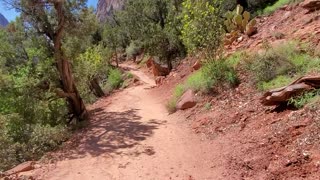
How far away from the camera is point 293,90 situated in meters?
6.56

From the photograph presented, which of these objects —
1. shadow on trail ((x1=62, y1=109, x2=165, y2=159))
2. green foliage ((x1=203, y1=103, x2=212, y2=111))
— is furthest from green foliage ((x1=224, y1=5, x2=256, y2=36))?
shadow on trail ((x1=62, y1=109, x2=165, y2=159))

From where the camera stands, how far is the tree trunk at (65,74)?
40.9 feet

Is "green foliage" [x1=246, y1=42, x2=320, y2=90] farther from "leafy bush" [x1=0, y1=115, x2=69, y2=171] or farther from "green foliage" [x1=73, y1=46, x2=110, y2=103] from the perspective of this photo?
"green foliage" [x1=73, y1=46, x2=110, y2=103]

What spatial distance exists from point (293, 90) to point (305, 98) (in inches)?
12.5

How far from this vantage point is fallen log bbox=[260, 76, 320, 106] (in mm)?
6410

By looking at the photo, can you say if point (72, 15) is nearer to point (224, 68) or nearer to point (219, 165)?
point (224, 68)

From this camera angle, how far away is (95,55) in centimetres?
2459

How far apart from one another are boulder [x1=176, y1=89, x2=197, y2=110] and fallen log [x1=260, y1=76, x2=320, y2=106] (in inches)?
156

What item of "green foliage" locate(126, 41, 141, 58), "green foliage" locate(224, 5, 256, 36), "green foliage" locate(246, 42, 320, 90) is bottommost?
"green foliage" locate(246, 42, 320, 90)

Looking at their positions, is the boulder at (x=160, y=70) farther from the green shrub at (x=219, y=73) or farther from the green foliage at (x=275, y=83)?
the green foliage at (x=275, y=83)

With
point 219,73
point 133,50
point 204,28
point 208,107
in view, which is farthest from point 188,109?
point 133,50

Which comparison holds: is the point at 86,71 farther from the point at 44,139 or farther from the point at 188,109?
the point at 188,109

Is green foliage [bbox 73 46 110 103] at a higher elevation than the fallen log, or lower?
higher

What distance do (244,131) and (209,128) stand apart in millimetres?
1455
